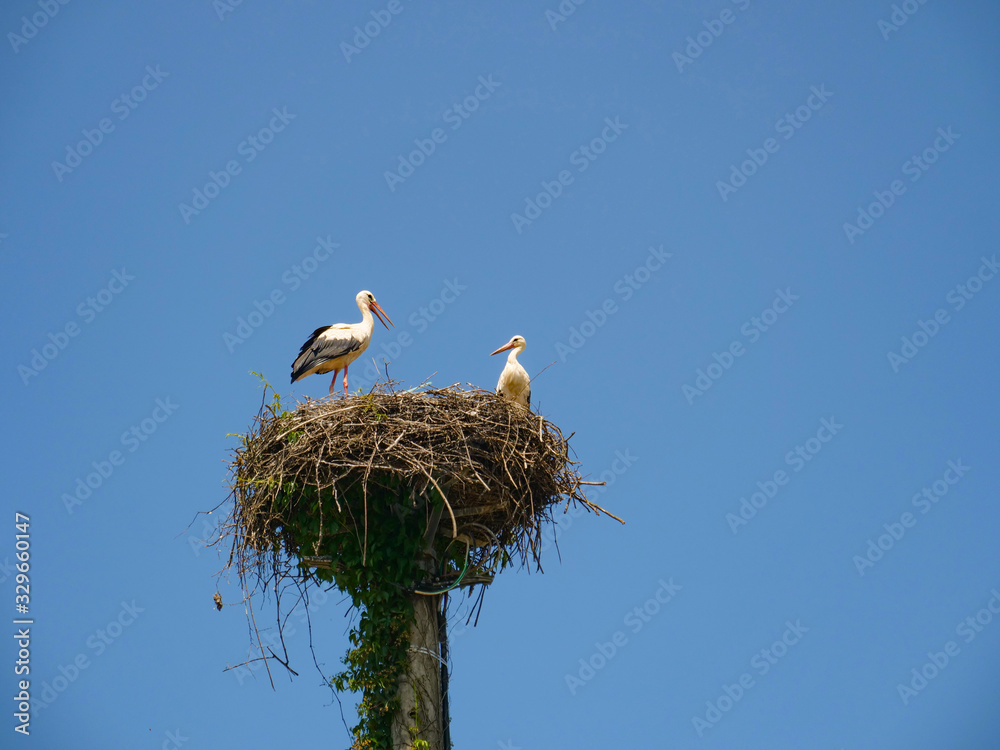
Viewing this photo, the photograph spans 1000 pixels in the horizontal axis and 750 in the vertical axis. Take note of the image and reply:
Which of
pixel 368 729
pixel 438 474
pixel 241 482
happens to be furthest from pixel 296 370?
pixel 368 729

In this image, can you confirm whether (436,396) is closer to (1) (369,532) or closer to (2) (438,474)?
(2) (438,474)

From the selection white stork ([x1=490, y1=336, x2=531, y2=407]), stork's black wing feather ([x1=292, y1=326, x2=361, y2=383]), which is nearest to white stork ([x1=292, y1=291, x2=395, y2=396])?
stork's black wing feather ([x1=292, y1=326, x2=361, y2=383])

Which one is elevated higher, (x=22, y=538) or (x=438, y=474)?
(x=22, y=538)

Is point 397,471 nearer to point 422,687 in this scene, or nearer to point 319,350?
point 422,687

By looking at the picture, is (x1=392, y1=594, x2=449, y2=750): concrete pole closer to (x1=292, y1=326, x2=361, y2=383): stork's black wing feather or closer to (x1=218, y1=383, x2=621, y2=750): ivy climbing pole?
(x1=218, y1=383, x2=621, y2=750): ivy climbing pole

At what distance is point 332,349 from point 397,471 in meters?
3.59

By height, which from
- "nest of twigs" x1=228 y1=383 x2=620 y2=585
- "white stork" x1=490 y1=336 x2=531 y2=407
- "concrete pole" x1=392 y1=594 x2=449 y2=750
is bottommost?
"concrete pole" x1=392 y1=594 x2=449 y2=750

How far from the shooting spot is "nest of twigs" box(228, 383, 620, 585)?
30.2 ft

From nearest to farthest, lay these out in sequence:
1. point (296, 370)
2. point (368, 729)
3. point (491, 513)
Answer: point (368, 729) → point (491, 513) → point (296, 370)

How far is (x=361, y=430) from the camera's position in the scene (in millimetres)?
9391

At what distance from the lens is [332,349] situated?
40.2 feet

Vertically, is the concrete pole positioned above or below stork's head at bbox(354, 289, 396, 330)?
below

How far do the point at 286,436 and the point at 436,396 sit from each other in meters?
1.51

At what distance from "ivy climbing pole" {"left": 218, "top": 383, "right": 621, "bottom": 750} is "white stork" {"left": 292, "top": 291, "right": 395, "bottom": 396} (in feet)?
7.59
